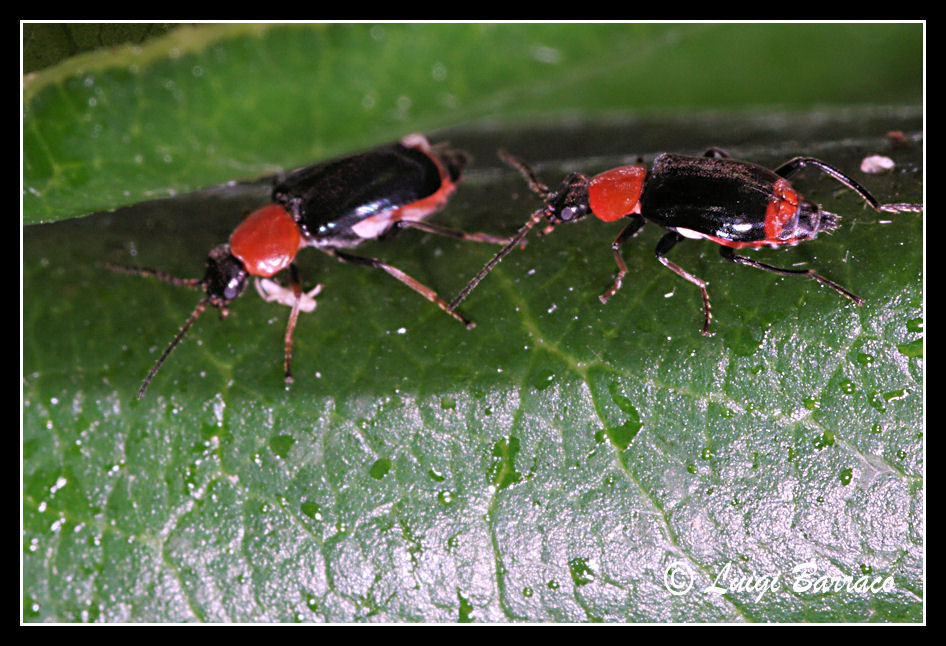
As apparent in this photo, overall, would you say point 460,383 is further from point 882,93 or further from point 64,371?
point 882,93

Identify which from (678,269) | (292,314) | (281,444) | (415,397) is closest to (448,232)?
(292,314)

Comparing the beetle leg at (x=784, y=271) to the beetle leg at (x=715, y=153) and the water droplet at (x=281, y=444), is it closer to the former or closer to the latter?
the beetle leg at (x=715, y=153)

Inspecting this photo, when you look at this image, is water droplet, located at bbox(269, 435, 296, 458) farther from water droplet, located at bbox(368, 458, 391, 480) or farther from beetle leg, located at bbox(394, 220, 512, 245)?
beetle leg, located at bbox(394, 220, 512, 245)

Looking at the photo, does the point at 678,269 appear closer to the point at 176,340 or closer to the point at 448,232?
the point at 448,232

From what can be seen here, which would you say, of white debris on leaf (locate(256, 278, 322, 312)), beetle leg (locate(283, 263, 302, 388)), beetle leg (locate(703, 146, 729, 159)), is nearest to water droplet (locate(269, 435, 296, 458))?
beetle leg (locate(283, 263, 302, 388))

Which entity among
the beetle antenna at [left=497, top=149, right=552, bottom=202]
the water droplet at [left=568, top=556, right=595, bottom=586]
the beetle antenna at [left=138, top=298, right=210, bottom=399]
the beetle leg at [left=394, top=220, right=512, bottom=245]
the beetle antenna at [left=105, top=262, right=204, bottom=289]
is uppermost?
the beetle antenna at [left=497, top=149, right=552, bottom=202]

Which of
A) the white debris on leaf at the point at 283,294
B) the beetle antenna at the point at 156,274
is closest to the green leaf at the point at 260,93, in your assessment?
the beetle antenna at the point at 156,274
